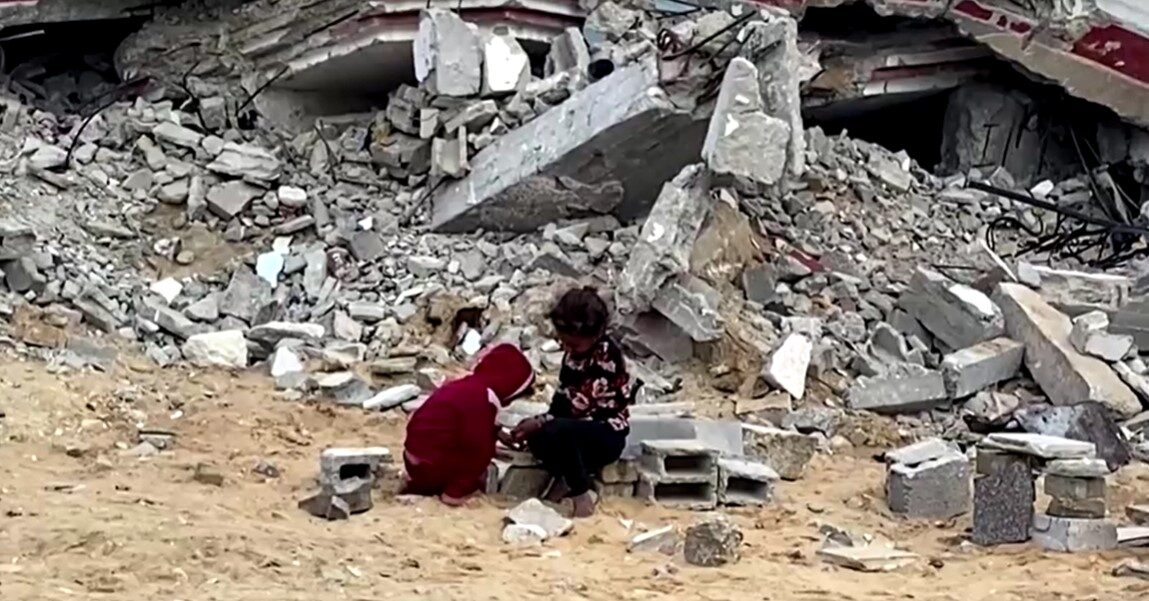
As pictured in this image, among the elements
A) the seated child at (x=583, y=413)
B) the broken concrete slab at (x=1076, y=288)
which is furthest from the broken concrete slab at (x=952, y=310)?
the seated child at (x=583, y=413)

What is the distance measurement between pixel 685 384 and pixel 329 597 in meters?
3.71

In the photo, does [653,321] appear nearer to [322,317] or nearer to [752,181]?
[752,181]

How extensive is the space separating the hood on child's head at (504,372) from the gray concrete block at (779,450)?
112cm

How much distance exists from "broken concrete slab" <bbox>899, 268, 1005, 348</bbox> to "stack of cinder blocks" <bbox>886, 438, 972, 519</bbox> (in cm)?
208

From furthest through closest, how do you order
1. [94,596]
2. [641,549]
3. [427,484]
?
1. [427,484]
2. [641,549]
3. [94,596]

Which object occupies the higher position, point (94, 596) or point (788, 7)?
point (788, 7)

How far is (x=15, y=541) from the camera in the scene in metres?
5.54

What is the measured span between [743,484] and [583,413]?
2.53 ft

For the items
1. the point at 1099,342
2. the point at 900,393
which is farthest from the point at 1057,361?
the point at 900,393

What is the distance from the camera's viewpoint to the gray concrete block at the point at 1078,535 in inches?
239

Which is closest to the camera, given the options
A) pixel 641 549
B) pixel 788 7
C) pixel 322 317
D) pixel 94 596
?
pixel 94 596

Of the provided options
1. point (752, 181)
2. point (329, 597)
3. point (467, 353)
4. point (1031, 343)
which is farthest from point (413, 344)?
point (329, 597)

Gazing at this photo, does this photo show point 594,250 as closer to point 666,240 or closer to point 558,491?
point 666,240

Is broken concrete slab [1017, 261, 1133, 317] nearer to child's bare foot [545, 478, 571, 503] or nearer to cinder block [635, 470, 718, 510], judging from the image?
cinder block [635, 470, 718, 510]
